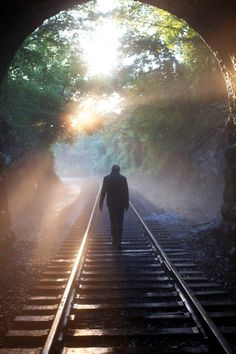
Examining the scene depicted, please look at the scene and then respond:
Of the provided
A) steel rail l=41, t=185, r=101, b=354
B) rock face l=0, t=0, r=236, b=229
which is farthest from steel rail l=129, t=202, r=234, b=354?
rock face l=0, t=0, r=236, b=229

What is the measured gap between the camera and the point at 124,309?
5.70m

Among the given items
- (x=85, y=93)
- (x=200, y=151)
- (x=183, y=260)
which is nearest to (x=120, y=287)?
(x=183, y=260)

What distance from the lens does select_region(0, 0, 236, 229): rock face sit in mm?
7801

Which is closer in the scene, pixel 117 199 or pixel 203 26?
pixel 203 26

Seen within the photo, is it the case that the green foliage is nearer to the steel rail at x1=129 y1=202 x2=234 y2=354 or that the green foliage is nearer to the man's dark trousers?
the man's dark trousers

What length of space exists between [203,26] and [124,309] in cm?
696

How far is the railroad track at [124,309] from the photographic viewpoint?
4516 millimetres

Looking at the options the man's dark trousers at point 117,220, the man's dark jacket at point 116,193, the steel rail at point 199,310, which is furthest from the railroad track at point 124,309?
the man's dark jacket at point 116,193

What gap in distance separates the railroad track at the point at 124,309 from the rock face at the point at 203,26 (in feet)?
8.64

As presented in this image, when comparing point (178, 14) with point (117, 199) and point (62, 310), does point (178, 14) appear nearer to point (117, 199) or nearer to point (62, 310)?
point (117, 199)

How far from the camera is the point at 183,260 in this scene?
852 centimetres

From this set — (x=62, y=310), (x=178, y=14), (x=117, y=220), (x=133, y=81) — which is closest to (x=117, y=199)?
(x=117, y=220)

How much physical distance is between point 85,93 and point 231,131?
22.5m

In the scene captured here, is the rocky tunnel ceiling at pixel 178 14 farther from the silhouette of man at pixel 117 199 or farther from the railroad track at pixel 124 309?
the railroad track at pixel 124 309
